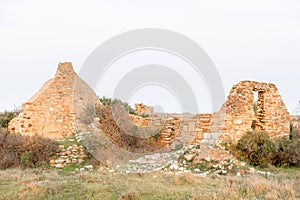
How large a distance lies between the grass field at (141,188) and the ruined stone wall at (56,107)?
5.59 m

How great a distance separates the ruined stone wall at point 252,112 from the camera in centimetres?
1273

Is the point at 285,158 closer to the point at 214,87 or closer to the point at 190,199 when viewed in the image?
the point at 214,87

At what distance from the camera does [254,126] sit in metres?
13.6

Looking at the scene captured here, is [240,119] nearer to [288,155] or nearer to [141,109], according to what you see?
[288,155]

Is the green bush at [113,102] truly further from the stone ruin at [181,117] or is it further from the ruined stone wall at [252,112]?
the ruined stone wall at [252,112]

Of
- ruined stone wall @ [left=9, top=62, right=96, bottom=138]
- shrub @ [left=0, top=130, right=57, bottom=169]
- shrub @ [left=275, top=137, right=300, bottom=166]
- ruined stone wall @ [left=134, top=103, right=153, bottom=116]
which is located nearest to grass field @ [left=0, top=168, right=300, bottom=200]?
shrub @ [left=0, top=130, right=57, bottom=169]

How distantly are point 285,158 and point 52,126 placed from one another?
31.3 feet

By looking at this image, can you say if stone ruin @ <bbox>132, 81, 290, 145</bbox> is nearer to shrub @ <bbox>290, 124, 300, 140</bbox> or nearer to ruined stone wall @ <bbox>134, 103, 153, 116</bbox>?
shrub @ <bbox>290, 124, 300, 140</bbox>

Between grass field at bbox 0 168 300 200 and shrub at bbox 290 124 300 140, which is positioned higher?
shrub at bbox 290 124 300 140

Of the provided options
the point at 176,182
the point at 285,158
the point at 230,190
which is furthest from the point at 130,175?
the point at 285,158

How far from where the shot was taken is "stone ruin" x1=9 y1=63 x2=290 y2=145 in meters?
12.8

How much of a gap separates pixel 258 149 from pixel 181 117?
4503mm

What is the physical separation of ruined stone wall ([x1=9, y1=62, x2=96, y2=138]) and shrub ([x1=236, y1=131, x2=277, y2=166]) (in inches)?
286

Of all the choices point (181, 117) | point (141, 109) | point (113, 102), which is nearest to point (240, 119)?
point (181, 117)
